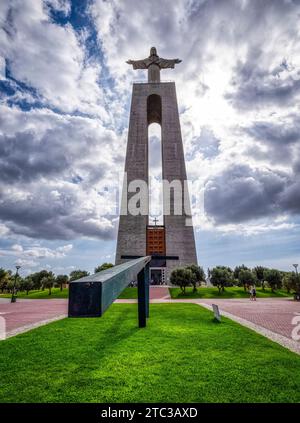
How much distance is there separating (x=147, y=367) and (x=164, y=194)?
3087 centimetres

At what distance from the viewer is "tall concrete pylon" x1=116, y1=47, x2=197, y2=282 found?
32812 millimetres

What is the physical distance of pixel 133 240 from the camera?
33.0 metres

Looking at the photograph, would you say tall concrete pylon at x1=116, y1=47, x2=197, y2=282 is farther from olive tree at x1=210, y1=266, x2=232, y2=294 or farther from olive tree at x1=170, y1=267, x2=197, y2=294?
olive tree at x1=170, y1=267, x2=197, y2=294

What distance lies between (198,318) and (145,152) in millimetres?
30533

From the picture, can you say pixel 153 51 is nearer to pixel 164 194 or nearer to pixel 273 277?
pixel 164 194

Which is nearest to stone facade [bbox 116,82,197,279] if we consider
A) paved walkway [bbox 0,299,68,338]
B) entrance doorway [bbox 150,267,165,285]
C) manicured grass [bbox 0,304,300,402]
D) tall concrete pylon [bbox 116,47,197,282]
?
tall concrete pylon [bbox 116,47,197,282]

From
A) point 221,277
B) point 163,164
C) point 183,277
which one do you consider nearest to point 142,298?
point 183,277

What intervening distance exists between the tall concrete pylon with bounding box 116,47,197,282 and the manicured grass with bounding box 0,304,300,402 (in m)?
24.5

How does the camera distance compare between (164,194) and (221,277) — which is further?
(164,194)

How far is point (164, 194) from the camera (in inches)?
1373

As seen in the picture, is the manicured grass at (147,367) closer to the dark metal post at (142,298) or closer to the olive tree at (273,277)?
the dark metal post at (142,298)

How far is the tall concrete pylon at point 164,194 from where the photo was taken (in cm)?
3281
